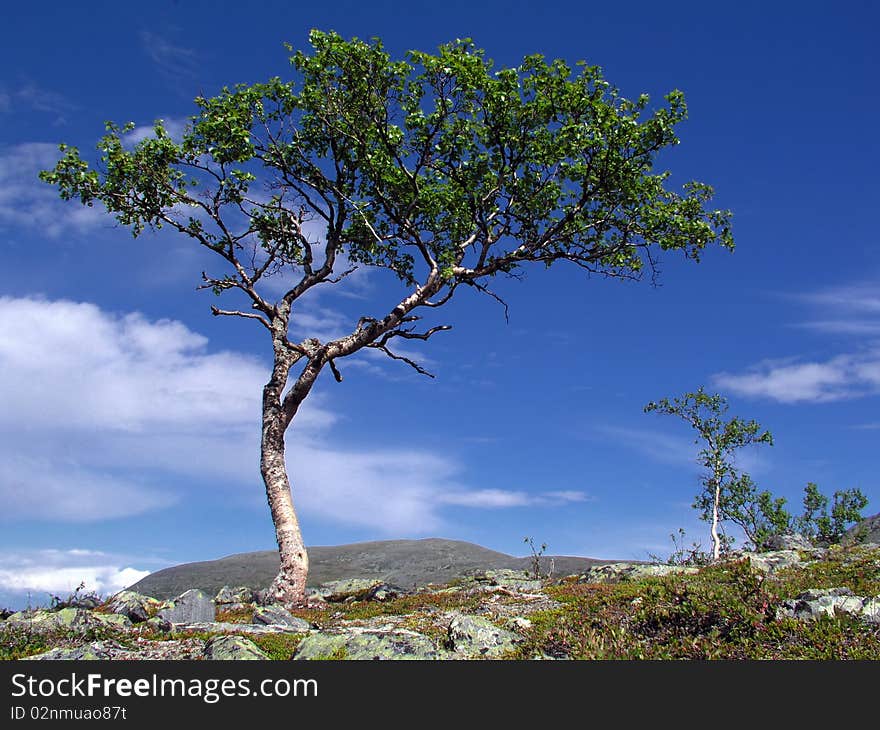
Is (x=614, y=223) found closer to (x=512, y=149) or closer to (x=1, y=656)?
(x=512, y=149)

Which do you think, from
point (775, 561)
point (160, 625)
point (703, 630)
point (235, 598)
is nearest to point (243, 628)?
point (160, 625)

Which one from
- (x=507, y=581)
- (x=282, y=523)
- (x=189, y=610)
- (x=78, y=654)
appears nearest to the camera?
(x=78, y=654)

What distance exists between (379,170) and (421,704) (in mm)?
21906

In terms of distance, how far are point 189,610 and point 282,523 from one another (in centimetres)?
720

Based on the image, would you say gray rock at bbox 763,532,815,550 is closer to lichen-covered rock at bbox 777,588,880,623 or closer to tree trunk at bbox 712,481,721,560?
tree trunk at bbox 712,481,721,560

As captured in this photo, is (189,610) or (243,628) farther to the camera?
(189,610)

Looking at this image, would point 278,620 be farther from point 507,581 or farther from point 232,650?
point 507,581

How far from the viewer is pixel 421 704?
28.7 ft

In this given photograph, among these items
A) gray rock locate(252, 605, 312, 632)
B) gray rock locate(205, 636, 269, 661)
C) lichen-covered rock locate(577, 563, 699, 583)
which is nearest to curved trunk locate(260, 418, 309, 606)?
gray rock locate(252, 605, 312, 632)

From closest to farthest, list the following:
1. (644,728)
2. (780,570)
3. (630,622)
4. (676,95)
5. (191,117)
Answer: (644,728) → (630,622) → (780,570) → (676,95) → (191,117)

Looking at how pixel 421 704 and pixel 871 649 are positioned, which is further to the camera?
pixel 871 649

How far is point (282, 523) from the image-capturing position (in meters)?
26.1

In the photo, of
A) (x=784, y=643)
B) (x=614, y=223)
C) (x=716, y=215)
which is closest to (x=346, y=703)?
(x=784, y=643)

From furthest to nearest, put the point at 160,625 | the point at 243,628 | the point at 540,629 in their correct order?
the point at 160,625, the point at 243,628, the point at 540,629
